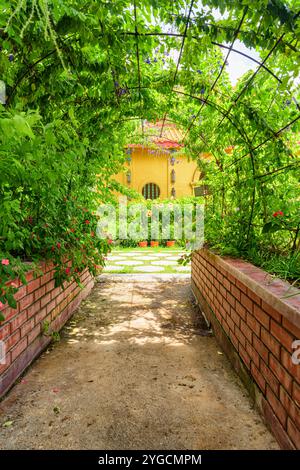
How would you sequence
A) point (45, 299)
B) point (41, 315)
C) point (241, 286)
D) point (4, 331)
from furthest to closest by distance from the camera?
1. point (45, 299)
2. point (41, 315)
3. point (241, 286)
4. point (4, 331)

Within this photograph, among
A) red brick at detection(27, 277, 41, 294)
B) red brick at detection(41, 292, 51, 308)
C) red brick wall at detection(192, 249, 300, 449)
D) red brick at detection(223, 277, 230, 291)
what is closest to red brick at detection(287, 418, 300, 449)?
red brick wall at detection(192, 249, 300, 449)

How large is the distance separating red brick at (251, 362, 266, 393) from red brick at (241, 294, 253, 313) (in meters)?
0.34

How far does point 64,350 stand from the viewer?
2.78 metres

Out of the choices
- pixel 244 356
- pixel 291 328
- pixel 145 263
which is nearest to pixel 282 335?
pixel 291 328

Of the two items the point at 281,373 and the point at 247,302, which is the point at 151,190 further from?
the point at 281,373

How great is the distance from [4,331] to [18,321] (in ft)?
0.70

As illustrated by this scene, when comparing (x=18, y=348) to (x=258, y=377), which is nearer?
(x=258, y=377)

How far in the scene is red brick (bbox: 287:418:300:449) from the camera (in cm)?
137

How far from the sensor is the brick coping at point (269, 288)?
56.5 inches

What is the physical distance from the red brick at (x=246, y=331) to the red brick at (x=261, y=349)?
0.10m

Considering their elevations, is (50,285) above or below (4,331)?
above

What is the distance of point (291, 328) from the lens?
144 centimetres

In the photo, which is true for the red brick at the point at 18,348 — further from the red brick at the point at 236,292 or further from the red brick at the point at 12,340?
the red brick at the point at 236,292

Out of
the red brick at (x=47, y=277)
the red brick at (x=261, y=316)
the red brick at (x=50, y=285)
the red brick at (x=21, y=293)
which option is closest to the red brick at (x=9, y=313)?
the red brick at (x=21, y=293)
